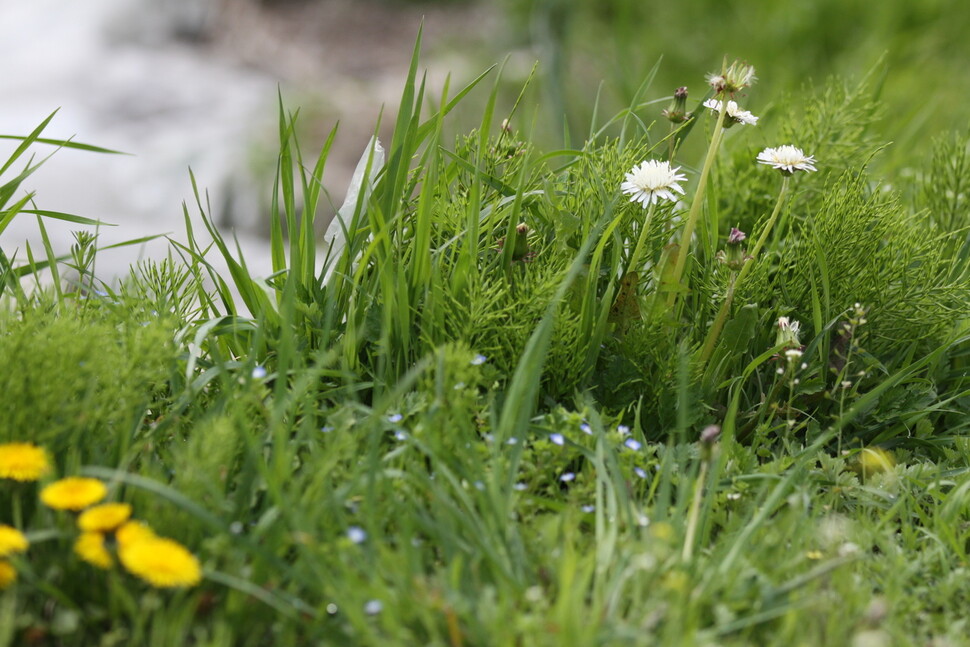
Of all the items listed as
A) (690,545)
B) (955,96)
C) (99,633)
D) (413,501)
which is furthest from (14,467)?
(955,96)

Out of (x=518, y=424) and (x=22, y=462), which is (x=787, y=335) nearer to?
(x=518, y=424)

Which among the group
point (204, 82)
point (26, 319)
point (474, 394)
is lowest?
point (474, 394)

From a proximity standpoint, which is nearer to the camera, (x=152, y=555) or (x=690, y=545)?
(x=152, y=555)

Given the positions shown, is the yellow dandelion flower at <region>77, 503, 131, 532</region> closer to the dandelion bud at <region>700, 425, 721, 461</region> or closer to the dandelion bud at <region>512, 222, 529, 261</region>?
the dandelion bud at <region>700, 425, 721, 461</region>

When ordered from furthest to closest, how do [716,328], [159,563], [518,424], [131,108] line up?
1. [131,108]
2. [716,328]
3. [518,424]
4. [159,563]

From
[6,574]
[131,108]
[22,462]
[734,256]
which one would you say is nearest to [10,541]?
[6,574]

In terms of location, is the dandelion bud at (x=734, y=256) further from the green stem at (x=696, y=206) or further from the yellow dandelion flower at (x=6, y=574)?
the yellow dandelion flower at (x=6, y=574)

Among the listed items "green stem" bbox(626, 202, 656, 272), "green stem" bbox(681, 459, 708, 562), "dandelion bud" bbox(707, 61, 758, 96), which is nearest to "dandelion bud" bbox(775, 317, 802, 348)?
"green stem" bbox(626, 202, 656, 272)

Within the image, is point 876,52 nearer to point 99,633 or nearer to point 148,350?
point 148,350
